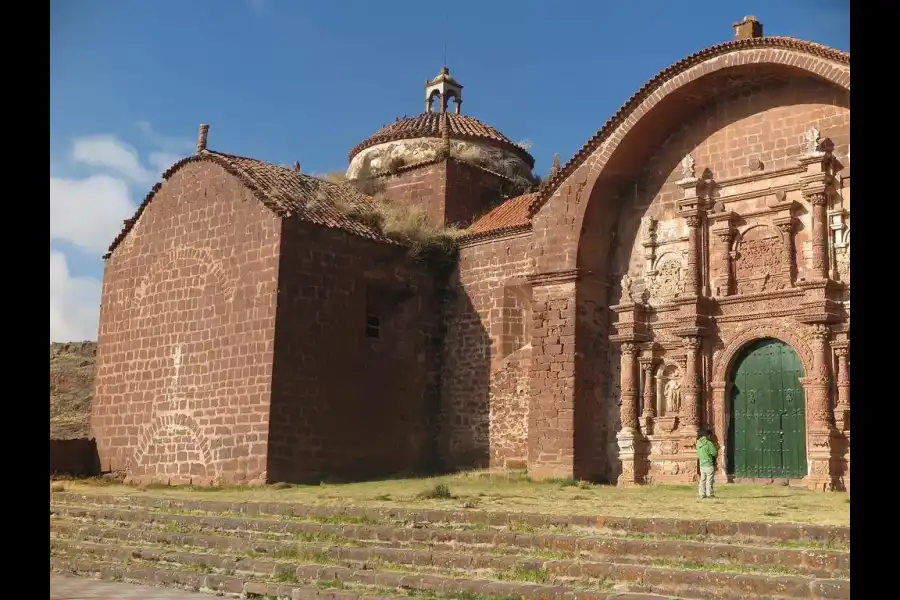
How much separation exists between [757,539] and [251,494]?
356 inches

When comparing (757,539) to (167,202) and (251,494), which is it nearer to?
(251,494)

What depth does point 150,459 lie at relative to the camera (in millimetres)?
19297

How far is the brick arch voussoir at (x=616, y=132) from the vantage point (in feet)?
49.6

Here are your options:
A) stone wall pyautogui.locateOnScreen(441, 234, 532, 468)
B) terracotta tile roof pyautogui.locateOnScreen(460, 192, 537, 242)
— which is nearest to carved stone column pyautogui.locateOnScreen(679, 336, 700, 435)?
stone wall pyautogui.locateOnScreen(441, 234, 532, 468)

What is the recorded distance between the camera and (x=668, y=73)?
1645cm

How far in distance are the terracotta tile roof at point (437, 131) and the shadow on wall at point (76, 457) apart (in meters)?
10.7

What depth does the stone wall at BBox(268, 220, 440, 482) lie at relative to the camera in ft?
57.4

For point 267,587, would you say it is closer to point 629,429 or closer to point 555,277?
point 629,429

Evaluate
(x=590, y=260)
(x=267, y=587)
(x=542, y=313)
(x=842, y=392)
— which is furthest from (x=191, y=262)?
(x=842, y=392)

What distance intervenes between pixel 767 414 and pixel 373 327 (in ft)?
26.2

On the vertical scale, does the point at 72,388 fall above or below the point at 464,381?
below

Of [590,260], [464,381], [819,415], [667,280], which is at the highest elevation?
[590,260]
